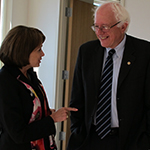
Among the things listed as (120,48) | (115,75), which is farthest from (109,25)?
(115,75)

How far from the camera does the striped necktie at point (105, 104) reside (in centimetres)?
167

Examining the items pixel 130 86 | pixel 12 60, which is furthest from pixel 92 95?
→ pixel 12 60

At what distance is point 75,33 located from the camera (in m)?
3.53

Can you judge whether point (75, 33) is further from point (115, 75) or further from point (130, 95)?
point (130, 95)

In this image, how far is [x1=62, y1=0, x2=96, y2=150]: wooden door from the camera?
3423 mm

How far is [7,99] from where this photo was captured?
4.54 ft

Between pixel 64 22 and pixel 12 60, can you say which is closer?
pixel 12 60

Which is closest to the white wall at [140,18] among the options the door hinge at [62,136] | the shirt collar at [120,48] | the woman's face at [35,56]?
the door hinge at [62,136]

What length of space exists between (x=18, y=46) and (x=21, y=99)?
0.98 ft

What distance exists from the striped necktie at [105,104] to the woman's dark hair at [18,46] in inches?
20.9

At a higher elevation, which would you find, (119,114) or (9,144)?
(119,114)

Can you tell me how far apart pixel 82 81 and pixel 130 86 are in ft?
1.19

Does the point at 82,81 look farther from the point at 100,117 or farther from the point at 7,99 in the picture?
the point at 7,99

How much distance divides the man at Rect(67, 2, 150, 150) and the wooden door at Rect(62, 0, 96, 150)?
1584mm
